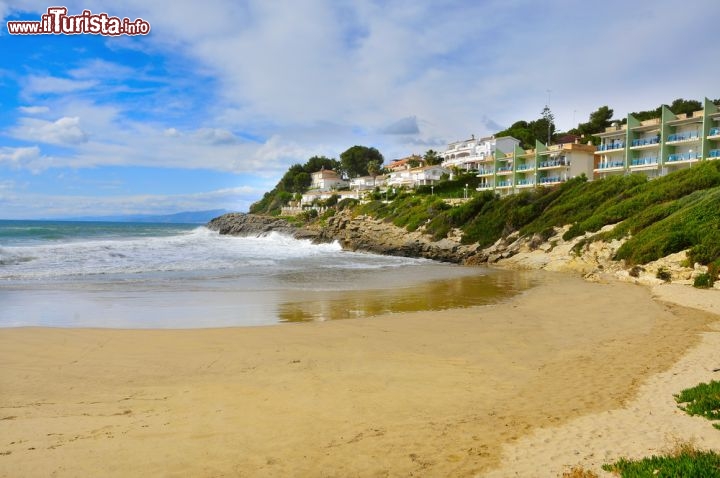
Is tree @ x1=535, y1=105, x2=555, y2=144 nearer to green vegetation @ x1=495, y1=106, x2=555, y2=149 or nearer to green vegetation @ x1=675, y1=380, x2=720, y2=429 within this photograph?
green vegetation @ x1=495, y1=106, x2=555, y2=149

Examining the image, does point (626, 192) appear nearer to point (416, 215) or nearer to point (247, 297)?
point (416, 215)

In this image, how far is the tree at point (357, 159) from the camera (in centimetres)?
12775

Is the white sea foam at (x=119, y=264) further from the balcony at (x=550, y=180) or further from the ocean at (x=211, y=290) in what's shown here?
the balcony at (x=550, y=180)

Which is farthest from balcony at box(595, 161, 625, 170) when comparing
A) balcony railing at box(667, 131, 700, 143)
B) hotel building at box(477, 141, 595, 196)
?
balcony railing at box(667, 131, 700, 143)

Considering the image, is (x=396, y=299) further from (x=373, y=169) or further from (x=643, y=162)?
(x=373, y=169)

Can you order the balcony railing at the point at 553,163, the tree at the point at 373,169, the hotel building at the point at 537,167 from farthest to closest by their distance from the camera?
the tree at the point at 373,169 → the balcony railing at the point at 553,163 → the hotel building at the point at 537,167

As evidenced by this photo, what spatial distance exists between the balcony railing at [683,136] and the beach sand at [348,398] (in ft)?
128

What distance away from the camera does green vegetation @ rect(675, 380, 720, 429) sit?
6318mm

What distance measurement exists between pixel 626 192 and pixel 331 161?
114m

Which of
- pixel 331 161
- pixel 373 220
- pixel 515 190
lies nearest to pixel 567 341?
pixel 373 220

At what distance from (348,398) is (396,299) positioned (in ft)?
38.1

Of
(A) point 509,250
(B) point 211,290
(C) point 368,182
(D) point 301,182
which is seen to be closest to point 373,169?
(C) point 368,182

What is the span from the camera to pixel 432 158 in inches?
3826

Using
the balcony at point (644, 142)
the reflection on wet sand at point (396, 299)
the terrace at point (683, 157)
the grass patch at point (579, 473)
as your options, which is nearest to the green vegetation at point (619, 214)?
the reflection on wet sand at point (396, 299)
